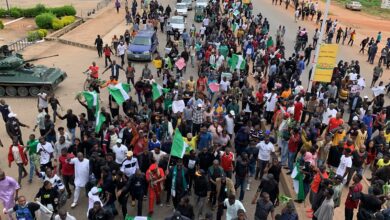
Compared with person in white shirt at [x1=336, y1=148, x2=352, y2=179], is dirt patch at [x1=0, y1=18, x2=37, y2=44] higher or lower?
lower

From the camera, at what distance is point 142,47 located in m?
23.3

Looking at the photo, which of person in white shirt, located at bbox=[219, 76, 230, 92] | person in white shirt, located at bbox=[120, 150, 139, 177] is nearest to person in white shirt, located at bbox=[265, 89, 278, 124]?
person in white shirt, located at bbox=[219, 76, 230, 92]

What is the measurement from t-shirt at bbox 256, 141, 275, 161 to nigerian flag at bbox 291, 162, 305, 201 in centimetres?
92

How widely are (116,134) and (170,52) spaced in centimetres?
935

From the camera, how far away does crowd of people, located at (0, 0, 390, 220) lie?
914 centimetres

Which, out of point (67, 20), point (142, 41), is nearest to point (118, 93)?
point (142, 41)

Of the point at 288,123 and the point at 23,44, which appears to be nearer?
the point at 288,123

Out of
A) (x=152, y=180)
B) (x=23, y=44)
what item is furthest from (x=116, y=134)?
(x=23, y=44)

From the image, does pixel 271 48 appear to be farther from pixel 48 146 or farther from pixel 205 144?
pixel 48 146

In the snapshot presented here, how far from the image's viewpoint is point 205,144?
11.7 metres

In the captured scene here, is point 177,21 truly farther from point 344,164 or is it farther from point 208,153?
point 344,164

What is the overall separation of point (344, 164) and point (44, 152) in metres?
7.84

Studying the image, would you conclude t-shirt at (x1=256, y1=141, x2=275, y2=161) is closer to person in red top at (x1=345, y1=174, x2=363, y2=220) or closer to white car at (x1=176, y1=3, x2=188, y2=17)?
person in red top at (x1=345, y1=174, x2=363, y2=220)

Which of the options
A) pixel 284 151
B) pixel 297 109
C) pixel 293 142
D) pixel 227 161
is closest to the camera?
pixel 227 161
